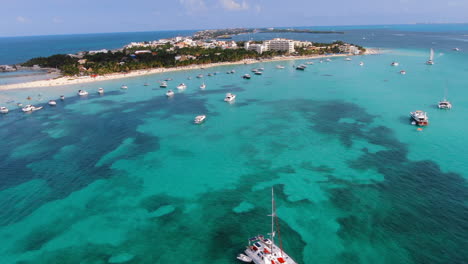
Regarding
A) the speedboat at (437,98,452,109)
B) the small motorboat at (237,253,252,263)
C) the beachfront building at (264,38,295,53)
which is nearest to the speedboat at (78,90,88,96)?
the small motorboat at (237,253,252,263)

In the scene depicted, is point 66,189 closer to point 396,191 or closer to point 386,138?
point 396,191

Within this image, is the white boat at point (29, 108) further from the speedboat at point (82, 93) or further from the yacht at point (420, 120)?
the yacht at point (420, 120)

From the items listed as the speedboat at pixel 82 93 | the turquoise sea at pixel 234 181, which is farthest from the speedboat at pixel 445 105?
the speedboat at pixel 82 93

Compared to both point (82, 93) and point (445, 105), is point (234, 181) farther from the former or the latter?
point (82, 93)

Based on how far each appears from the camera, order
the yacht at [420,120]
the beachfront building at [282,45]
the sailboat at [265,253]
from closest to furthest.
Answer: the sailboat at [265,253]
the yacht at [420,120]
the beachfront building at [282,45]

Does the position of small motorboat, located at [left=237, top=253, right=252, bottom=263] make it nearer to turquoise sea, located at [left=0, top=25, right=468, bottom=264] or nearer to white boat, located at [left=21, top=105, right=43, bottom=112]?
turquoise sea, located at [left=0, top=25, right=468, bottom=264]

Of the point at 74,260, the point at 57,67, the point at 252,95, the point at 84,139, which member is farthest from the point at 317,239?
the point at 57,67

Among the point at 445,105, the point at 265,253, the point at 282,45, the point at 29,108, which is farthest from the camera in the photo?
the point at 282,45

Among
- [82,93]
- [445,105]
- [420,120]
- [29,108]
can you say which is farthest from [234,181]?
[82,93]

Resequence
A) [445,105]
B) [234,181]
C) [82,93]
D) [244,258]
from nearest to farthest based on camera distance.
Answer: [244,258], [234,181], [445,105], [82,93]
